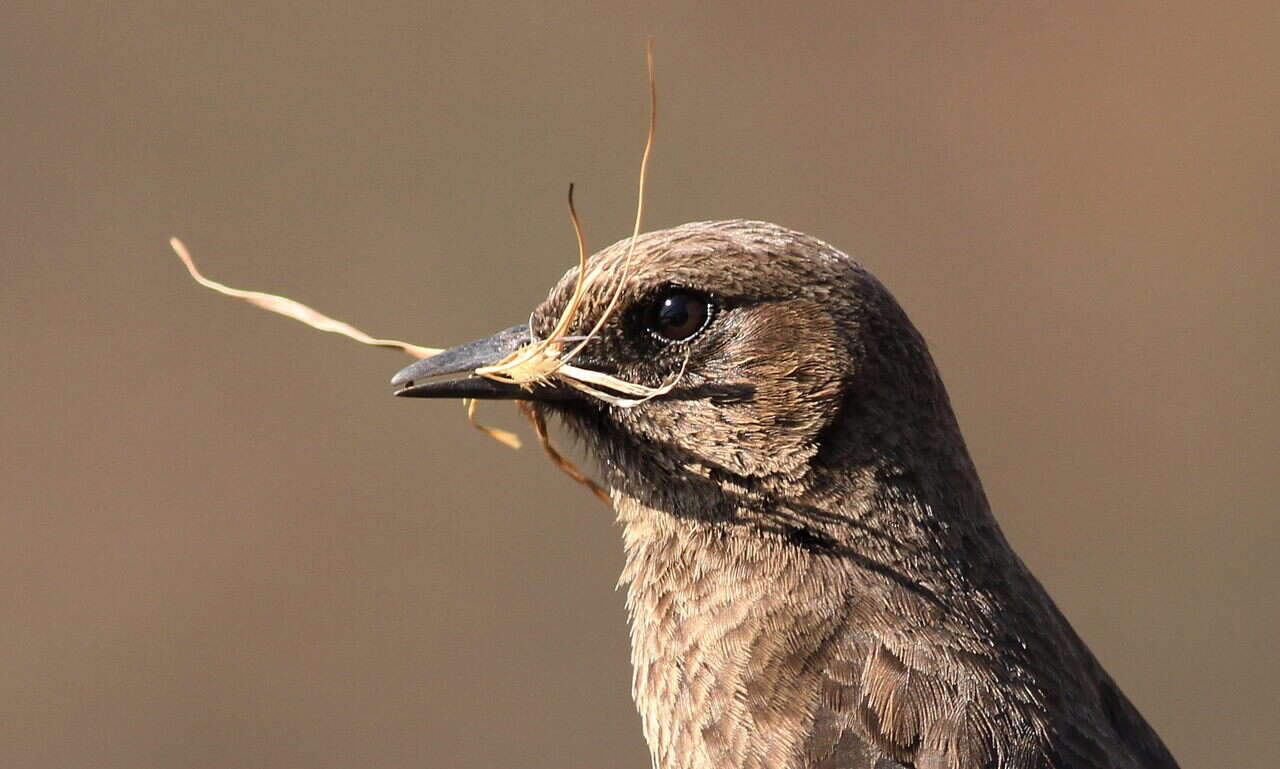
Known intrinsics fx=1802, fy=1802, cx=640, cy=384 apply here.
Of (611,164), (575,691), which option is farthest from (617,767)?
(611,164)

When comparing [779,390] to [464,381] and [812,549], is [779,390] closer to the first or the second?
[812,549]

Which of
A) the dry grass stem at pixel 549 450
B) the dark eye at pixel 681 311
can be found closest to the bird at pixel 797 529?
the dark eye at pixel 681 311

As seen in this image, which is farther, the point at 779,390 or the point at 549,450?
the point at 549,450

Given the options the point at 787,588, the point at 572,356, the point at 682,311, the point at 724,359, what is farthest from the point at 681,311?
the point at 787,588

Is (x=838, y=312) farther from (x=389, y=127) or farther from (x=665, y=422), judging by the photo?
(x=389, y=127)

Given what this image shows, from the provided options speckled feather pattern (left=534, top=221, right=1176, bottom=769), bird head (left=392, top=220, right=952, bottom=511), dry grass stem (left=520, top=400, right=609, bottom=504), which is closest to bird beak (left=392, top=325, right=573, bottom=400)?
bird head (left=392, top=220, right=952, bottom=511)

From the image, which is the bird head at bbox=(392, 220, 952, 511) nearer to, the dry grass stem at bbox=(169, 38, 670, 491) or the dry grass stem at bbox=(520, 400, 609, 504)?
the dry grass stem at bbox=(169, 38, 670, 491)

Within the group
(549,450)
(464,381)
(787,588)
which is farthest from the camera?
(549,450)
